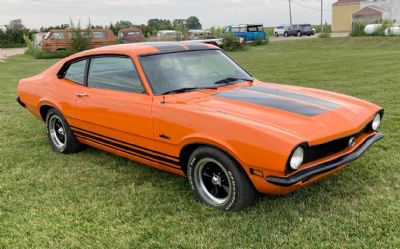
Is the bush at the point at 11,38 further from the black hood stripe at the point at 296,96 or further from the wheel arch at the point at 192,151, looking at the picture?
the wheel arch at the point at 192,151

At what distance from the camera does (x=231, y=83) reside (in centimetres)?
445

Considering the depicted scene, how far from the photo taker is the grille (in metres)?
3.22

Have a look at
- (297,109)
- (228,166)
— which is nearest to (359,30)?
(297,109)

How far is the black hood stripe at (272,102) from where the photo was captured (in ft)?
11.8

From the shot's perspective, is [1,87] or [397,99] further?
[1,87]

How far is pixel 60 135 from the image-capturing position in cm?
552

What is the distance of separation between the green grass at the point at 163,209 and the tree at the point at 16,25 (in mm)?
42971

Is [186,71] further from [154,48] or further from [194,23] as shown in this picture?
[194,23]

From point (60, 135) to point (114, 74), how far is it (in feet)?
4.88

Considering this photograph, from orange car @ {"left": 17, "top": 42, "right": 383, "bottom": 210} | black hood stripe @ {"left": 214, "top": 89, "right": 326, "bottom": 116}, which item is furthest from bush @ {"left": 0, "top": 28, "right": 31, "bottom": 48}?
black hood stripe @ {"left": 214, "top": 89, "right": 326, "bottom": 116}

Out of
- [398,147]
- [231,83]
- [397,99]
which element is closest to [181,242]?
[231,83]

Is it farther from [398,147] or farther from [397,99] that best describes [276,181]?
[397,99]

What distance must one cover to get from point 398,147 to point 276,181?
260 cm

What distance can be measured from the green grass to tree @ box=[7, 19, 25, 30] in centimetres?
4297
